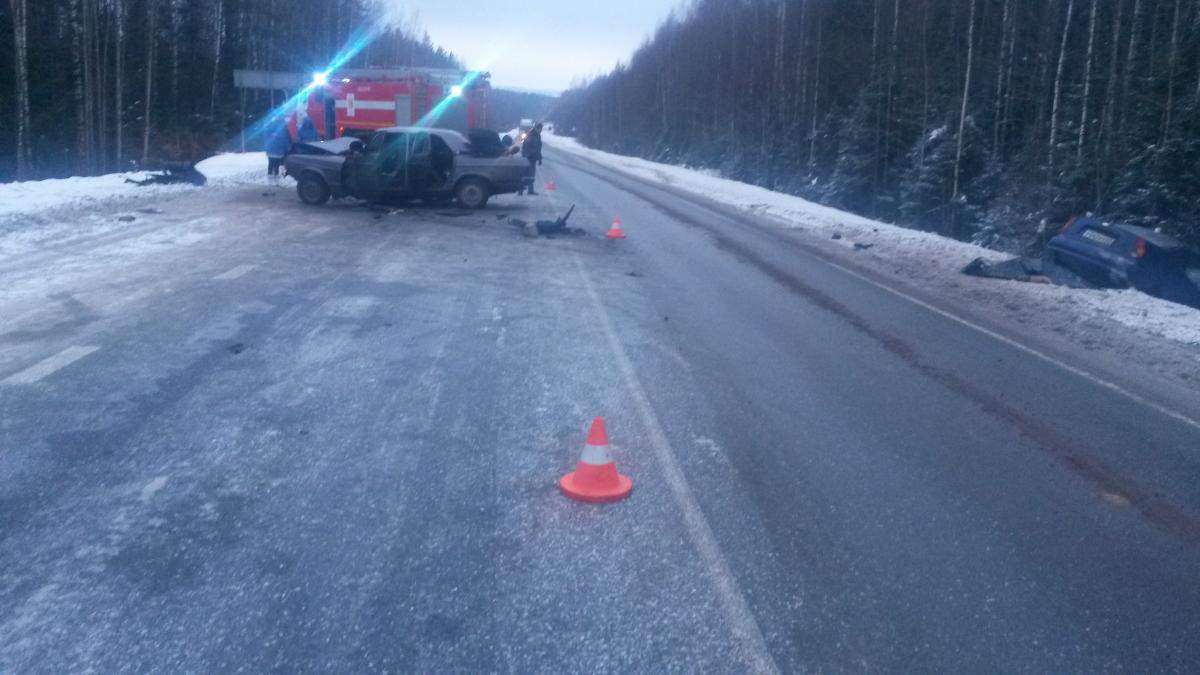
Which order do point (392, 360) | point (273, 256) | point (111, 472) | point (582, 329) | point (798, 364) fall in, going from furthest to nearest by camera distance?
point (273, 256) → point (582, 329) → point (798, 364) → point (392, 360) → point (111, 472)

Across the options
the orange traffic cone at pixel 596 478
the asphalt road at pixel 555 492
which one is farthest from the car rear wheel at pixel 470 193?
the orange traffic cone at pixel 596 478

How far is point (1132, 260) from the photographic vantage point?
15930mm

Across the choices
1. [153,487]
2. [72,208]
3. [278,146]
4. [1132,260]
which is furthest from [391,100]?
[153,487]

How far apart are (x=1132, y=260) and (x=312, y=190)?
15.3 metres

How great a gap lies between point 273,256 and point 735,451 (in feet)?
31.7

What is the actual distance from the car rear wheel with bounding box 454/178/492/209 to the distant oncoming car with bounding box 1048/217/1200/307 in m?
11.6

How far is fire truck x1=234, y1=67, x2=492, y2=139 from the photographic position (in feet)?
98.3

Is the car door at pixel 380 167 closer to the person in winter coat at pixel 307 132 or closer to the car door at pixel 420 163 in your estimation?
the car door at pixel 420 163

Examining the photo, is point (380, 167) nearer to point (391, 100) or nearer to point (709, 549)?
point (391, 100)

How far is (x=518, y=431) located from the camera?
7.18 metres

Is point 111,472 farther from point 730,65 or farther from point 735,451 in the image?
point 730,65

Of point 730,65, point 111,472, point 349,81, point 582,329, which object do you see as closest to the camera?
point 111,472

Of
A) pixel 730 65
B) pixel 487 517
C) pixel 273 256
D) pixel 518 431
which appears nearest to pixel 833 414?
pixel 518 431

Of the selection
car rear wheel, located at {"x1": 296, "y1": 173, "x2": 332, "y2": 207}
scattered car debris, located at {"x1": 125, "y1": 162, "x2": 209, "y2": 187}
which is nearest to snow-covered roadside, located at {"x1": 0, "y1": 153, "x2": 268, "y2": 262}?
scattered car debris, located at {"x1": 125, "y1": 162, "x2": 209, "y2": 187}
